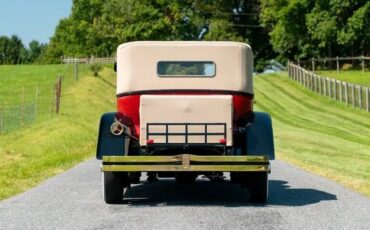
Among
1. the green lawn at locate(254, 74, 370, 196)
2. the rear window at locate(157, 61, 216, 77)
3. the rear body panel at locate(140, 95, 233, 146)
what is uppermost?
the rear window at locate(157, 61, 216, 77)

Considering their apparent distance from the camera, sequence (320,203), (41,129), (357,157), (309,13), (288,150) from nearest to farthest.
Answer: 1. (320,203)
2. (357,157)
3. (288,150)
4. (41,129)
5. (309,13)

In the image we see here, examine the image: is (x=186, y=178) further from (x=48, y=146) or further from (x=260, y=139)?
(x=48, y=146)

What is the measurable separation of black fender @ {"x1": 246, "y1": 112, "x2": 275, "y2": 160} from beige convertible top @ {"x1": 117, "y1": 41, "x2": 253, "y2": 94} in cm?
54

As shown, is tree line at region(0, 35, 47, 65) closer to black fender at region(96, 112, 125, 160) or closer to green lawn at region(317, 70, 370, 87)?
A: green lawn at region(317, 70, 370, 87)

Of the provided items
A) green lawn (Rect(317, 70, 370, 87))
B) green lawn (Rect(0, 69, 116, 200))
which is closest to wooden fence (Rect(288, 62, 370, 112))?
green lawn (Rect(317, 70, 370, 87))

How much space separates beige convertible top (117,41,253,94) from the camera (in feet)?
37.8

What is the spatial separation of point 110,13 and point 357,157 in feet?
213

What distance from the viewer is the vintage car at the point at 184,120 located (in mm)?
10805

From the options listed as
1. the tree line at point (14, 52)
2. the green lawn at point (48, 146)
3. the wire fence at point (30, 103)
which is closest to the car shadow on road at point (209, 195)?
the green lawn at point (48, 146)

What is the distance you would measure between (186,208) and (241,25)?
235 feet

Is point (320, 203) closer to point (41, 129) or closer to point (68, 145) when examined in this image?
point (68, 145)

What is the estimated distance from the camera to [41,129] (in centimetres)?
2616

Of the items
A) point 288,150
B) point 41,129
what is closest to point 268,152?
point 288,150

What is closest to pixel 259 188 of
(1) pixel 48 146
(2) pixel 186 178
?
(2) pixel 186 178
